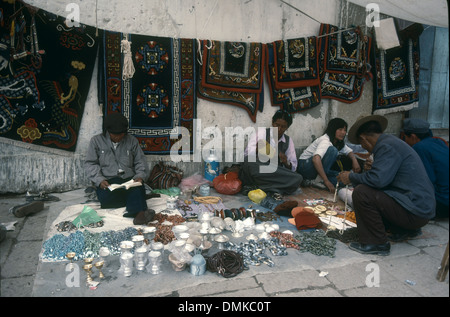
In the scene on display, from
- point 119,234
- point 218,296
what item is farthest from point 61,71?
point 218,296

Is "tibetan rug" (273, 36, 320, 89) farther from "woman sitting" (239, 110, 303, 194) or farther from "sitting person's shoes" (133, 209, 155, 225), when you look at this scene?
"sitting person's shoes" (133, 209, 155, 225)

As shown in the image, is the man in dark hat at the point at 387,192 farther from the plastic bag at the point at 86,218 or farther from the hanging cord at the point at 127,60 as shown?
the hanging cord at the point at 127,60

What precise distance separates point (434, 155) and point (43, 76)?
484 centimetres

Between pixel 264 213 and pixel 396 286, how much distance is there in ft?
5.99

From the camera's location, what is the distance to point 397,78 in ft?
20.9

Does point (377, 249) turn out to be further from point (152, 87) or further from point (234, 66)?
point (152, 87)

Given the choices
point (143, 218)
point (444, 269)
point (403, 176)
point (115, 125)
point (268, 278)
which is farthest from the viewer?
point (115, 125)

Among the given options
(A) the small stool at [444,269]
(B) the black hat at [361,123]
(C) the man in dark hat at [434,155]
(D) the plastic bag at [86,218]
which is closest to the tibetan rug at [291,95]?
(C) the man in dark hat at [434,155]

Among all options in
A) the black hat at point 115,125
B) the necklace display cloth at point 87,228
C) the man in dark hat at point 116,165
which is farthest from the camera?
the black hat at point 115,125

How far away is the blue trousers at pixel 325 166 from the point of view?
5.21 m

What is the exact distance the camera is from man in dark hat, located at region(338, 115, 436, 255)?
10.2 ft

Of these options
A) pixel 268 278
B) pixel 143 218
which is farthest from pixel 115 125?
pixel 268 278

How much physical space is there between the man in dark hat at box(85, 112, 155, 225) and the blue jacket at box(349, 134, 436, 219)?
2525 mm

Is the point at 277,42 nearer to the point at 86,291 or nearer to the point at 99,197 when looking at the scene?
the point at 99,197
